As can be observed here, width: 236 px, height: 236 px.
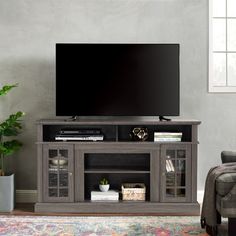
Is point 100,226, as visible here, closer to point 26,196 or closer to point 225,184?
point 225,184

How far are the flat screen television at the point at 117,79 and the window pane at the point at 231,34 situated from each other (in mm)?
763

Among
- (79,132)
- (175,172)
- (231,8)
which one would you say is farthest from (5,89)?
(231,8)

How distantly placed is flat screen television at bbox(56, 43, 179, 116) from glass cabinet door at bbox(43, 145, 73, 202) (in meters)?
0.38

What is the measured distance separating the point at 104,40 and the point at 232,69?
1.40 meters

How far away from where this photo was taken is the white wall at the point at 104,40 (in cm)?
512

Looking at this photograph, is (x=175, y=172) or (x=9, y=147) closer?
(x=175, y=172)

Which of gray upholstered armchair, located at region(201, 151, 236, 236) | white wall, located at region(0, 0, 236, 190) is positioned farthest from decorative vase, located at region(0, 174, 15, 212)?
gray upholstered armchair, located at region(201, 151, 236, 236)

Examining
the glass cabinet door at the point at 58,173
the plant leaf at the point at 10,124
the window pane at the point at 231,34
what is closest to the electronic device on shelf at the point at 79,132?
the glass cabinet door at the point at 58,173

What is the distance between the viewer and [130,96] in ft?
15.9

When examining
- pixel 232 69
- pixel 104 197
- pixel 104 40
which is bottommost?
pixel 104 197

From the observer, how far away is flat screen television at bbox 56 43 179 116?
15.8 feet

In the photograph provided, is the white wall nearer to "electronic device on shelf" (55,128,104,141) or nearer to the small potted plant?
"electronic device on shelf" (55,128,104,141)

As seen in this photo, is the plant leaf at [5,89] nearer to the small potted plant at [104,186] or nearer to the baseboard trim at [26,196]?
the baseboard trim at [26,196]

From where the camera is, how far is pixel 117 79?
4.84 meters
